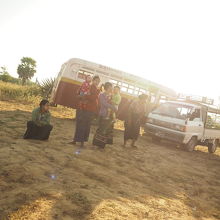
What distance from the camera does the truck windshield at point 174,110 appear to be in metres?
9.63

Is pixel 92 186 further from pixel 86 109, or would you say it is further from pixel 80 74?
pixel 80 74

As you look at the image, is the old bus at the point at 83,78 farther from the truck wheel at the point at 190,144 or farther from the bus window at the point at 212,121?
the truck wheel at the point at 190,144

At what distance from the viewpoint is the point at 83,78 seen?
11281 millimetres

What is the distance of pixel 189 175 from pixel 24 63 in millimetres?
58603

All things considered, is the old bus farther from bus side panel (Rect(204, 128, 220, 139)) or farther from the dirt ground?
the dirt ground

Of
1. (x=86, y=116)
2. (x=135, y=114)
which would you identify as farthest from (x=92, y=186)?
(x=135, y=114)

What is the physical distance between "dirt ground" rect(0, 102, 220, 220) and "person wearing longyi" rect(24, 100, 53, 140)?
257mm

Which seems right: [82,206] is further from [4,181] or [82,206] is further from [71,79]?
[71,79]

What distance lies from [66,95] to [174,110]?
4.89 metres

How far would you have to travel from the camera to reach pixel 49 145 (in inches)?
232

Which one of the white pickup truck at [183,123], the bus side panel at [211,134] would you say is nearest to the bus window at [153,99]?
the white pickup truck at [183,123]

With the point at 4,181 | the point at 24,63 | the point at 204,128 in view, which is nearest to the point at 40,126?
the point at 4,181

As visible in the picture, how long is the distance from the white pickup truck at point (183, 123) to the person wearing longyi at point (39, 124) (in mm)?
5112

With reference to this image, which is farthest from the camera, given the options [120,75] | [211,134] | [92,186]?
[120,75]
